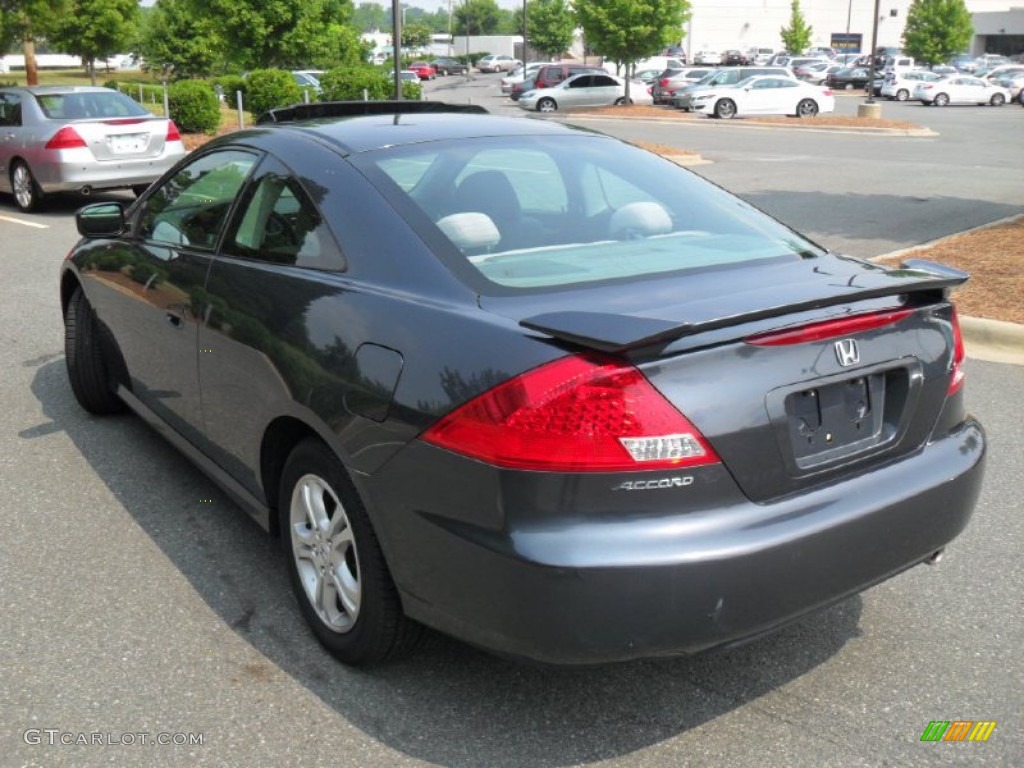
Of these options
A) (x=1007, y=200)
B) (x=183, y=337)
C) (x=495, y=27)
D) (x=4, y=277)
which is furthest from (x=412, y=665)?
(x=495, y=27)

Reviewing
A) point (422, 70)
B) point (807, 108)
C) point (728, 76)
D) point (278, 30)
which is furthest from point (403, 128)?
point (422, 70)

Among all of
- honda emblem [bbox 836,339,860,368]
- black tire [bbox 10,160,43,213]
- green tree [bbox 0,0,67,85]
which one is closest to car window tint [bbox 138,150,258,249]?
honda emblem [bbox 836,339,860,368]

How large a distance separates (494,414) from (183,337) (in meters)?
2.00

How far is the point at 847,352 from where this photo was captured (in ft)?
9.37

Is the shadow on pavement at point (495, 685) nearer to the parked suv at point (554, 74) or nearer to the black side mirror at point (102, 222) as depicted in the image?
the black side mirror at point (102, 222)

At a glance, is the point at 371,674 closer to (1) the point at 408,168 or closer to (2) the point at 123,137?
(1) the point at 408,168

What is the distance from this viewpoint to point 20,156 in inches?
549

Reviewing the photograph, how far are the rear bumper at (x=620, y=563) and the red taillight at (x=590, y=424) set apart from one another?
6 cm

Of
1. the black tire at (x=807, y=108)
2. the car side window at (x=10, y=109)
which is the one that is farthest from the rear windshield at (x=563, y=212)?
the black tire at (x=807, y=108)

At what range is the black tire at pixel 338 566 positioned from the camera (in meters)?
3.07

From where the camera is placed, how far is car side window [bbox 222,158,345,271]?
11.4 ft

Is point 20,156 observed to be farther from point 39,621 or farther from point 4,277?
point 39,621

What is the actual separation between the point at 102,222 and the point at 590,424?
331cm

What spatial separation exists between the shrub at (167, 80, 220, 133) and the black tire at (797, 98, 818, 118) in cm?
2107
